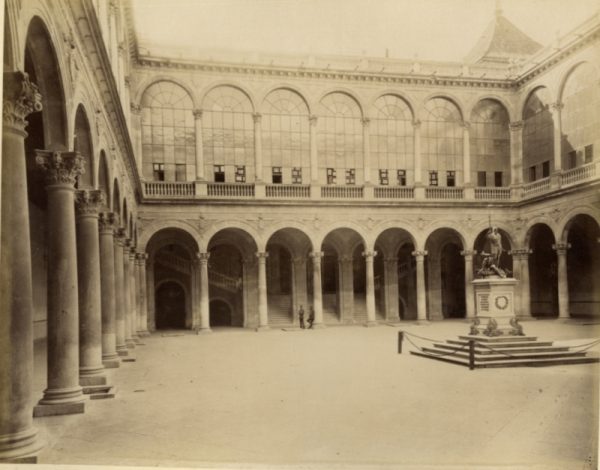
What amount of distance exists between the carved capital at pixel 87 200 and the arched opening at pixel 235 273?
20657mm

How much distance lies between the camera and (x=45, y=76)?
9625mm

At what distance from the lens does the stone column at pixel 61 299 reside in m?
10.0

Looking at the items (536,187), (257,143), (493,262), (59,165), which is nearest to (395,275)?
(536,187)

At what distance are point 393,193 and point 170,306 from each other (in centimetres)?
1401

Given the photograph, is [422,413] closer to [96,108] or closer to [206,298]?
[96,108]

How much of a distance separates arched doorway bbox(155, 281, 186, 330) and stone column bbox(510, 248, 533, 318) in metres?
18.4

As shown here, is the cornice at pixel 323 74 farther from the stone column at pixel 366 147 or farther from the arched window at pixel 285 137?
the stone column at pixel 366 147

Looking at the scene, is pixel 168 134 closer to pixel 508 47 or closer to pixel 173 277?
pixel 173 277

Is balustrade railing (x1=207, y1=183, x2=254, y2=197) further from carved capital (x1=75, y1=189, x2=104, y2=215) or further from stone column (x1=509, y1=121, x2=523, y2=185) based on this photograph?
carved capital (x1=75, y1=189, x2=104, y2=215)

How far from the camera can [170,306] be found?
118ft

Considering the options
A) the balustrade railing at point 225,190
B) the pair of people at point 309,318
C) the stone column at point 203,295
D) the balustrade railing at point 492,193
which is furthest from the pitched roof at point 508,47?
the stone column at point 203,295

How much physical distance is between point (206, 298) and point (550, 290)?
745 inches

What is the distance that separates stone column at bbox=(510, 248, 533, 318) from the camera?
109ft

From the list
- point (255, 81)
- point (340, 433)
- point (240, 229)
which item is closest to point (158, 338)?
point (240, 229)
